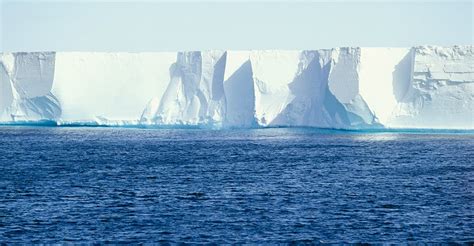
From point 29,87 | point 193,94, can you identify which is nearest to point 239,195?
point 193,94

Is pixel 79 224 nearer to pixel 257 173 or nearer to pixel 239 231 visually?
pixel 239 231

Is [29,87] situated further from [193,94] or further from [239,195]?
[239,195]

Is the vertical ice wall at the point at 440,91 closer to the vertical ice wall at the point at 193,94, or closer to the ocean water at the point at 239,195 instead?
the ocean water at the point at 239,195

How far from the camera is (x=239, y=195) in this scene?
20500 millimetres

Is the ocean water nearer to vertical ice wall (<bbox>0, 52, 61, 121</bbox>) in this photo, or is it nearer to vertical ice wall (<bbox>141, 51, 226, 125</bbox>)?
vertical ice wall (<bbox>141, 51, 226, 125</bbox>)

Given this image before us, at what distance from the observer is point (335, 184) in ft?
74.3

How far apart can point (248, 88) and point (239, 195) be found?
2657cm

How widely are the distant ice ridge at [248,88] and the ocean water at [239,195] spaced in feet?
16.6

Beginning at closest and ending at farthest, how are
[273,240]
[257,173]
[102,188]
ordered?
[273,240] < [102,188] < [257,173]

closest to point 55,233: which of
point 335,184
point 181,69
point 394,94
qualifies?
point 335,184

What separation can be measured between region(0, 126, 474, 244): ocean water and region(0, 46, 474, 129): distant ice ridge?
505 centimetres

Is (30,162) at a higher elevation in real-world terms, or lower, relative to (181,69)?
lower

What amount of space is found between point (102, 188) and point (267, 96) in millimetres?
24325

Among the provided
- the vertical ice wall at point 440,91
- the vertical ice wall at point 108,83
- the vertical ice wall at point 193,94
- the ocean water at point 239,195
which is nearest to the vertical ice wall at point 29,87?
the vertical ice wall at point 108,83
